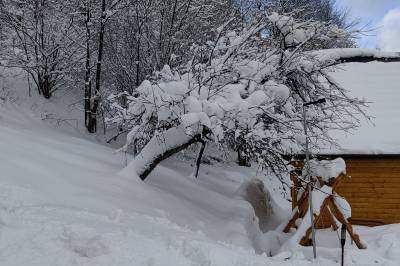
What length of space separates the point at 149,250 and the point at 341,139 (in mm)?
7875

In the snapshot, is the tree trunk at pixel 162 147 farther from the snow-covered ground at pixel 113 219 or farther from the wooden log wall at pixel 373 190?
the wooden log wall at pixel 373 190

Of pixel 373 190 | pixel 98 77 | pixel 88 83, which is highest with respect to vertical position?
pixel 98 77

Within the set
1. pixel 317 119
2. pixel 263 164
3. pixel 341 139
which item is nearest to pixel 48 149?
pixel 263 164

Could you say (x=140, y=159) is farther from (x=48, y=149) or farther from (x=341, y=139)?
(x=341, y=139)

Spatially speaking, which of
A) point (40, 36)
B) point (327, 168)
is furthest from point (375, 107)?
point (40, 36)

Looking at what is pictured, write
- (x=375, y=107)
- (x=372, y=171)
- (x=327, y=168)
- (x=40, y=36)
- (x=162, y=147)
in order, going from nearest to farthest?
(x=162, y=147), (x=327, y=168), (x=372, y=171), (x=40, y=36), (x=375, y=107)

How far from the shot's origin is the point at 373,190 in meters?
10.8

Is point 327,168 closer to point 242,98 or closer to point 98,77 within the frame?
point 242,98

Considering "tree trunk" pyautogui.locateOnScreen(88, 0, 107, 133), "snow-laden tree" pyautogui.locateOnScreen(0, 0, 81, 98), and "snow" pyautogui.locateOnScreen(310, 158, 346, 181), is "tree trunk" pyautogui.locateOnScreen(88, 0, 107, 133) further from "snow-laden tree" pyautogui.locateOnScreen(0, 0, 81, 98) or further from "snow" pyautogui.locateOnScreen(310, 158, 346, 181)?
"snow" pyautogui.locateOnScreen(310, 158, 346, 181)

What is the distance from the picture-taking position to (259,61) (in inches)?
301

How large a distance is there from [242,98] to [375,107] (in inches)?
272

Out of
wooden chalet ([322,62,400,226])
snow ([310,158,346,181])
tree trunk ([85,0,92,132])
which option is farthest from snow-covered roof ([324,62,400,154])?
tree trunk ([85,0,92,132])

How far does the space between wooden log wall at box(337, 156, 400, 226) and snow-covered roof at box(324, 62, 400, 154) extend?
1.35ft

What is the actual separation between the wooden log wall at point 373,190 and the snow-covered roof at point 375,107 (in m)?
0.41
